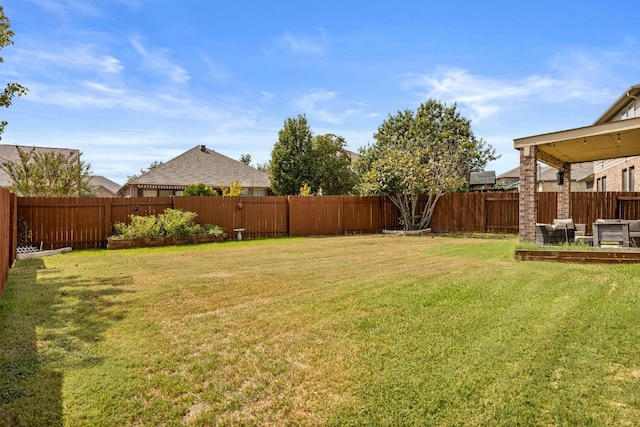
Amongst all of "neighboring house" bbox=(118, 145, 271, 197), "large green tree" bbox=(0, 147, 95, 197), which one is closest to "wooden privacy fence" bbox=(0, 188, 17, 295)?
"large green tree" bbox=(0, 147, 95, 197)

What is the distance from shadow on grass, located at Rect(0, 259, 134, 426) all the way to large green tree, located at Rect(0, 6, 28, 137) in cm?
420

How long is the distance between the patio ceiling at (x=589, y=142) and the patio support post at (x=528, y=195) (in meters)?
0.31

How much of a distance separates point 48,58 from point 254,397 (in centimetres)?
1300

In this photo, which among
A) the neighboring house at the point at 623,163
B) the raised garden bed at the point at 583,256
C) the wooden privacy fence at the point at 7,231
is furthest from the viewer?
the neighboring house at the point at 623,163

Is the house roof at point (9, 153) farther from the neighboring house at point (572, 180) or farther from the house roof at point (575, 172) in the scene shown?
the house roof at point (575, 172)

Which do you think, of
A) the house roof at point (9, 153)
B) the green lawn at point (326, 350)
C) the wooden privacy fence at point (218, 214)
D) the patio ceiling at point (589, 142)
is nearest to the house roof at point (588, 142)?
the patio ceiling at point (589, 142)

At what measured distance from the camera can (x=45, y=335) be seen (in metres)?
3.85

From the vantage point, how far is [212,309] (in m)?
4.77

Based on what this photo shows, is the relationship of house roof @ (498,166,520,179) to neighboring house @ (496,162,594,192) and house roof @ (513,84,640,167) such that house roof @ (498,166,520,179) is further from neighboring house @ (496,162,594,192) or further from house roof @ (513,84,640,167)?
house roof @ (513,84,640,167)

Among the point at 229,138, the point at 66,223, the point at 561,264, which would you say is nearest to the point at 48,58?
the point at 66,223

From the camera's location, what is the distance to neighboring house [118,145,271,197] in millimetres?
24297

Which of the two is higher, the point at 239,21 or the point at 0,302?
the point at 239,21

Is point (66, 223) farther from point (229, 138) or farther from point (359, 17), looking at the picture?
point (229, 138)

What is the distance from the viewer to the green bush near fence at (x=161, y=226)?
12180 mm
